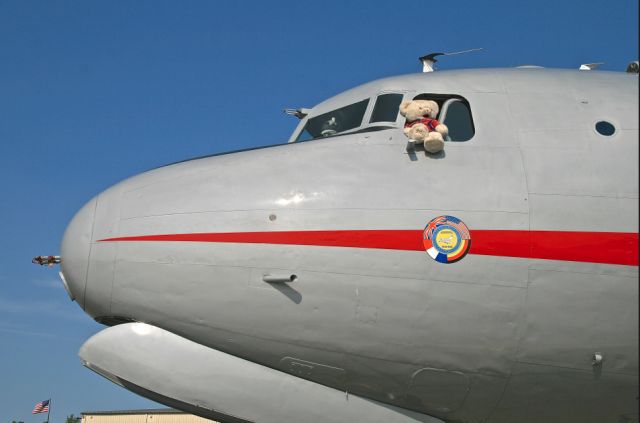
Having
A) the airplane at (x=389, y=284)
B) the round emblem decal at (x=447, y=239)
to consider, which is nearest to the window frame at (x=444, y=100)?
the airplane at (x=389, y=284)

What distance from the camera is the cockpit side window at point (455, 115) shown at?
8766mm

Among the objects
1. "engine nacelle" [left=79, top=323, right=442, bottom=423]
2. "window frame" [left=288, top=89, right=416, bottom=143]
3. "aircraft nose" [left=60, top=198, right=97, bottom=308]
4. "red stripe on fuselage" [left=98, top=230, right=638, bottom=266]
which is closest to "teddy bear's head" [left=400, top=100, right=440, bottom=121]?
"window frame" [left=288, top=89, right=416, bottom=143]

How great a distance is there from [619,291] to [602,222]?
0.73 metres

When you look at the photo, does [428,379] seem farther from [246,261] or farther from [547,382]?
[246,261]

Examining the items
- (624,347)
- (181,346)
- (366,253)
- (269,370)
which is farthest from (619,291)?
(181,346)

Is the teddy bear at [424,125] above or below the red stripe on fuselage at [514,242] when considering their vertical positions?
above

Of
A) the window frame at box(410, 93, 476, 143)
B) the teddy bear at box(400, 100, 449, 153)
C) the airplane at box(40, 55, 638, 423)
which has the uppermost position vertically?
the window frame at box(410, 93, 476, 143)

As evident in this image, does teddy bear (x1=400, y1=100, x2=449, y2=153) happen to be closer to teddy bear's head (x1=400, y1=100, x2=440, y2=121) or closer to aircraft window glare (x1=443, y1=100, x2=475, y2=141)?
teddy bear's head (x1=400, y1=100, x2=440, y2=121)

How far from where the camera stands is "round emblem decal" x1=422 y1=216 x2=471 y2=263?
8.02m

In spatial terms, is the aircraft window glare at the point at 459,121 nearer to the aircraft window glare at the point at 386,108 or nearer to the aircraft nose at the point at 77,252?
the aircraft window glare at the point at 386,108

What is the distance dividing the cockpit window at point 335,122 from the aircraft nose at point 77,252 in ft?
9.63

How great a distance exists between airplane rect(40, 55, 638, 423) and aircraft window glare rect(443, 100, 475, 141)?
0.51 feet

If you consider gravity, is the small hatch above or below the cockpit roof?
below

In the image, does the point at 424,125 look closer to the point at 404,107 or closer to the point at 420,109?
the point at 420,109
